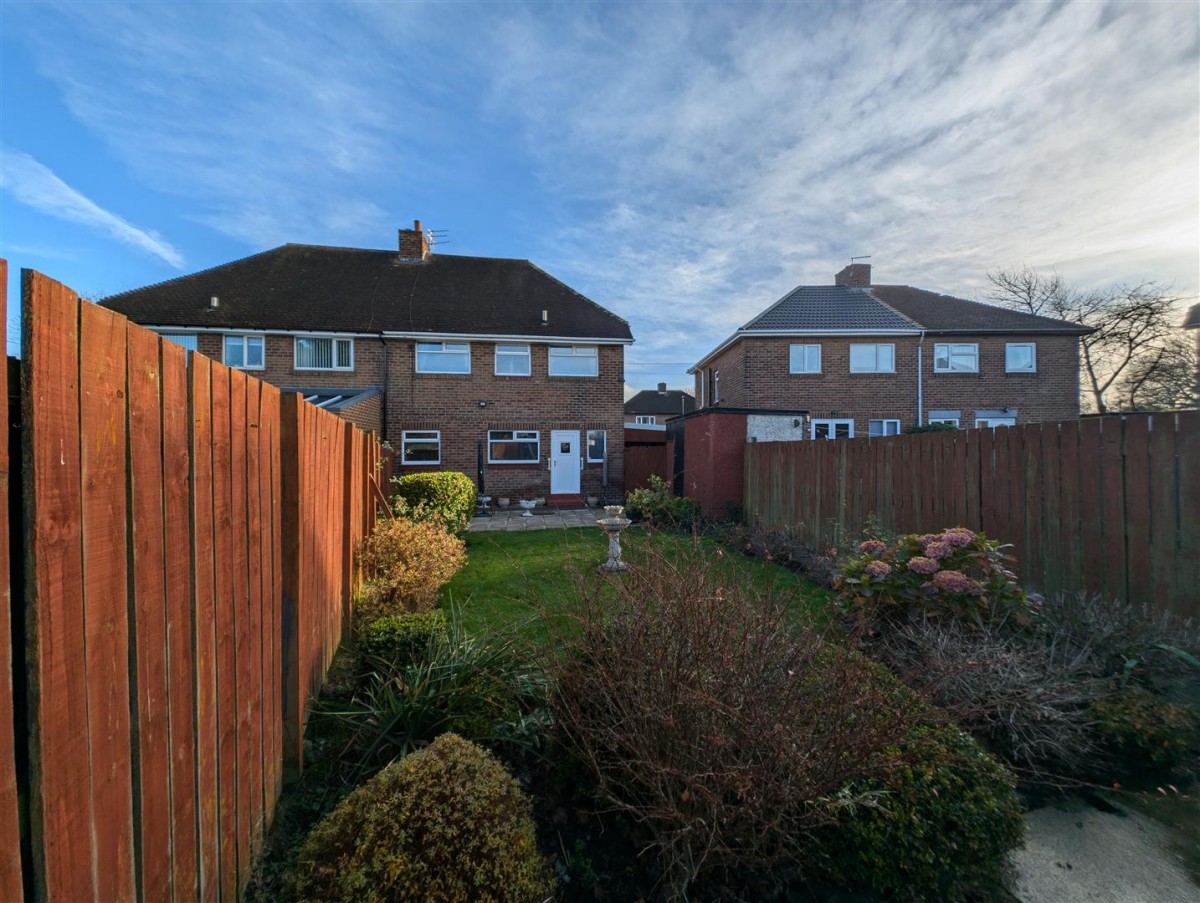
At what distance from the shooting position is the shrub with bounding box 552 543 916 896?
5.95ft

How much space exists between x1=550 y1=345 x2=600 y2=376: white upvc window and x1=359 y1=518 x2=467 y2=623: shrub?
11387 mm

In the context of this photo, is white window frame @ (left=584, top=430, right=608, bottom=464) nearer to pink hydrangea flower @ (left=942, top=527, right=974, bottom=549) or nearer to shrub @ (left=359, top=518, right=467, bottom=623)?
shrub @ (left=359, top=518, right=467, bottom=623)

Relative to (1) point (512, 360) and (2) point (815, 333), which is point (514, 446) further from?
(2) point (815, 333)

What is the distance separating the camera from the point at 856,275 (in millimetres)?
21234

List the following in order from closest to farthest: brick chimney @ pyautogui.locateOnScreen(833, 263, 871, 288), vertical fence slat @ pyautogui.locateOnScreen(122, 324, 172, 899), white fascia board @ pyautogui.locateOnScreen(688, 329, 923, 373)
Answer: vertical fence slat @ pyautogui.locateOnScreen(122, 324, 172, 899), white fascia board @ pyautogui.locateOnScreen(688, 329, 923, 373), brick chimney @ pyautogui.locateOnScreen(833, 263, 871, 288)

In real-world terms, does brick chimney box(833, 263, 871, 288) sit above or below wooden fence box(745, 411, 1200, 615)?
above

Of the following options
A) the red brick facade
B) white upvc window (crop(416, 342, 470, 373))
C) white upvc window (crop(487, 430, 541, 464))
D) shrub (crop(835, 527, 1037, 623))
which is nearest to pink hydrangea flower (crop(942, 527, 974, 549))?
shrub (crop(835, 527, 1037, 623))

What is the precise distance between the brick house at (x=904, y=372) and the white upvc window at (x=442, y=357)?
10103 millimetres

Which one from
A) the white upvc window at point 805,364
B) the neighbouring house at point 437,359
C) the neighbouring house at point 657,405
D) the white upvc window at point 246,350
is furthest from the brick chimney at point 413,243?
the neighbouring house at point 657,405

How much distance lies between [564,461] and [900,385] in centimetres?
1292

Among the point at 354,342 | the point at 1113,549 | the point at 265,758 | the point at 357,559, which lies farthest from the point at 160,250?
the point at 1113,549

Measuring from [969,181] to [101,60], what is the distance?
10197mm

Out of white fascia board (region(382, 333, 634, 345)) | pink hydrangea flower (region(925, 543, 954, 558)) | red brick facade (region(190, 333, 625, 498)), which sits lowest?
pink hydrangea flower (region(925, 543, 954, 558))

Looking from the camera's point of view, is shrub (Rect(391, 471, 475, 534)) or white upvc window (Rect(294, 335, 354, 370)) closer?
shrub (Rect(391, 471, 475, 534))
